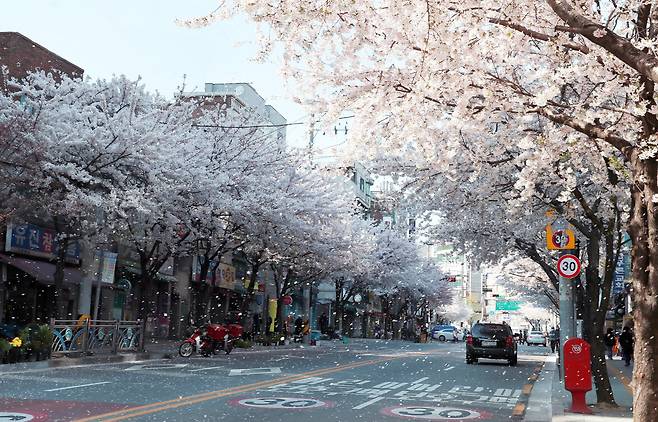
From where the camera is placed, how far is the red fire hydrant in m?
12.7

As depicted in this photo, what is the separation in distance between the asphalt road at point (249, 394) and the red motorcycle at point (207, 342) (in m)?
5.16

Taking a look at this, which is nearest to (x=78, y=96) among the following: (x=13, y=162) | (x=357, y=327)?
(x=13, y=162)

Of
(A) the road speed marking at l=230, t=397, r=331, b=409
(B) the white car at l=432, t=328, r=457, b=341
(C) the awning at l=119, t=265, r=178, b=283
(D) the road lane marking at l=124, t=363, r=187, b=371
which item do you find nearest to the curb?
(D) the road lane marking at l=124, t=363, r=187, b=371

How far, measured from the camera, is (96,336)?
955 inches

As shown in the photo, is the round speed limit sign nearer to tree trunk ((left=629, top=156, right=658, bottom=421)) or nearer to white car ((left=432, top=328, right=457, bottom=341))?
tree trunk ((left=629, top=156, right=658, bottom=421))

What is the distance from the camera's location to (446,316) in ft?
534

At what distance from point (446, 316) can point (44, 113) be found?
14482 centimetres

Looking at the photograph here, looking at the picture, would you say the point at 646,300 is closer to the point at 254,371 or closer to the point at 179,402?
the point at 179,402

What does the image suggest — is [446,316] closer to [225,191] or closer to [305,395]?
[225,191]

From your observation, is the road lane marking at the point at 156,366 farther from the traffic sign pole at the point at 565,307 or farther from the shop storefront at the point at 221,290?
the shop storefront at the point at 221,290

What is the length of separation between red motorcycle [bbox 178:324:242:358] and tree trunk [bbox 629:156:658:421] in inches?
838

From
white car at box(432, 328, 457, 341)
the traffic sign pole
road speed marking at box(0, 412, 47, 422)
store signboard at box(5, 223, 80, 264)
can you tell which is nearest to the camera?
road speed marking at box(0, 412, 47, 422)

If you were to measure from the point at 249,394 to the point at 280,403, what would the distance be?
1.47m

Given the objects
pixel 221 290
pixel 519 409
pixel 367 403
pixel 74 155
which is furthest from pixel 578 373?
pixel 221 290
